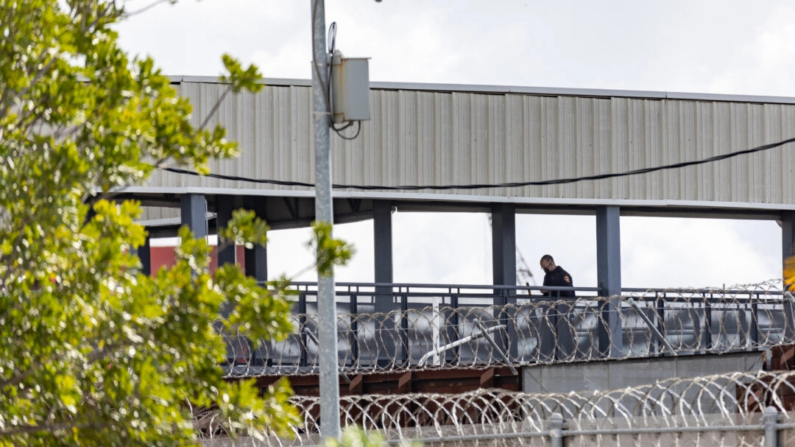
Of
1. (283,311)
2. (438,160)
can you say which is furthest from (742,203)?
(283,311)

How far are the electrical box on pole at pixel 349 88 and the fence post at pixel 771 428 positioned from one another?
3.79m

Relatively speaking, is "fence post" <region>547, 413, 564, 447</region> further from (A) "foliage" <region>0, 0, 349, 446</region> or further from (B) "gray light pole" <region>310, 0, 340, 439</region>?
(A) "foliage" <region>0, 0, 349, 446</region>

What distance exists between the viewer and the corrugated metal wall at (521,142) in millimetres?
18719

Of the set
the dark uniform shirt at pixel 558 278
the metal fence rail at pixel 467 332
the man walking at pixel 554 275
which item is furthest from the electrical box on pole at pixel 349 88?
the dark uniform shirt at pixel 558 278

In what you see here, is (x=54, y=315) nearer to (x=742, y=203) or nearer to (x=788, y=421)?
(x=788, y=421)

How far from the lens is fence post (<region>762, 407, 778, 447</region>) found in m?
7.96

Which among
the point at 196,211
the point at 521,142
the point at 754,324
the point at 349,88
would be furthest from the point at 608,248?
the point at 349,88

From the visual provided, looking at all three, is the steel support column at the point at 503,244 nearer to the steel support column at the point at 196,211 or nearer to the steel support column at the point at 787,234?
the steel support column at the point at 196,211

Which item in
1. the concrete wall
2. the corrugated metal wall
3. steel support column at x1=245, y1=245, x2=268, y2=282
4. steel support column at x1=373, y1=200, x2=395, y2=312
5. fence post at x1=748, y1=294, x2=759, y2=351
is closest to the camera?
the concrete wall

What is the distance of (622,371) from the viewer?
16156 mm

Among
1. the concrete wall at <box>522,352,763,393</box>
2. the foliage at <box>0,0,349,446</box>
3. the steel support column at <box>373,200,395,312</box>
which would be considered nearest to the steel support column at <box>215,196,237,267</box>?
the steel support column at <box>373,200,395,312</box>

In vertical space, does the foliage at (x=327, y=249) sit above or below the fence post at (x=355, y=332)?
above

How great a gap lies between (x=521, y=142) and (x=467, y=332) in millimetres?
5095

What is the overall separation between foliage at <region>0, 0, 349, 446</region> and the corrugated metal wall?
1239 cm
